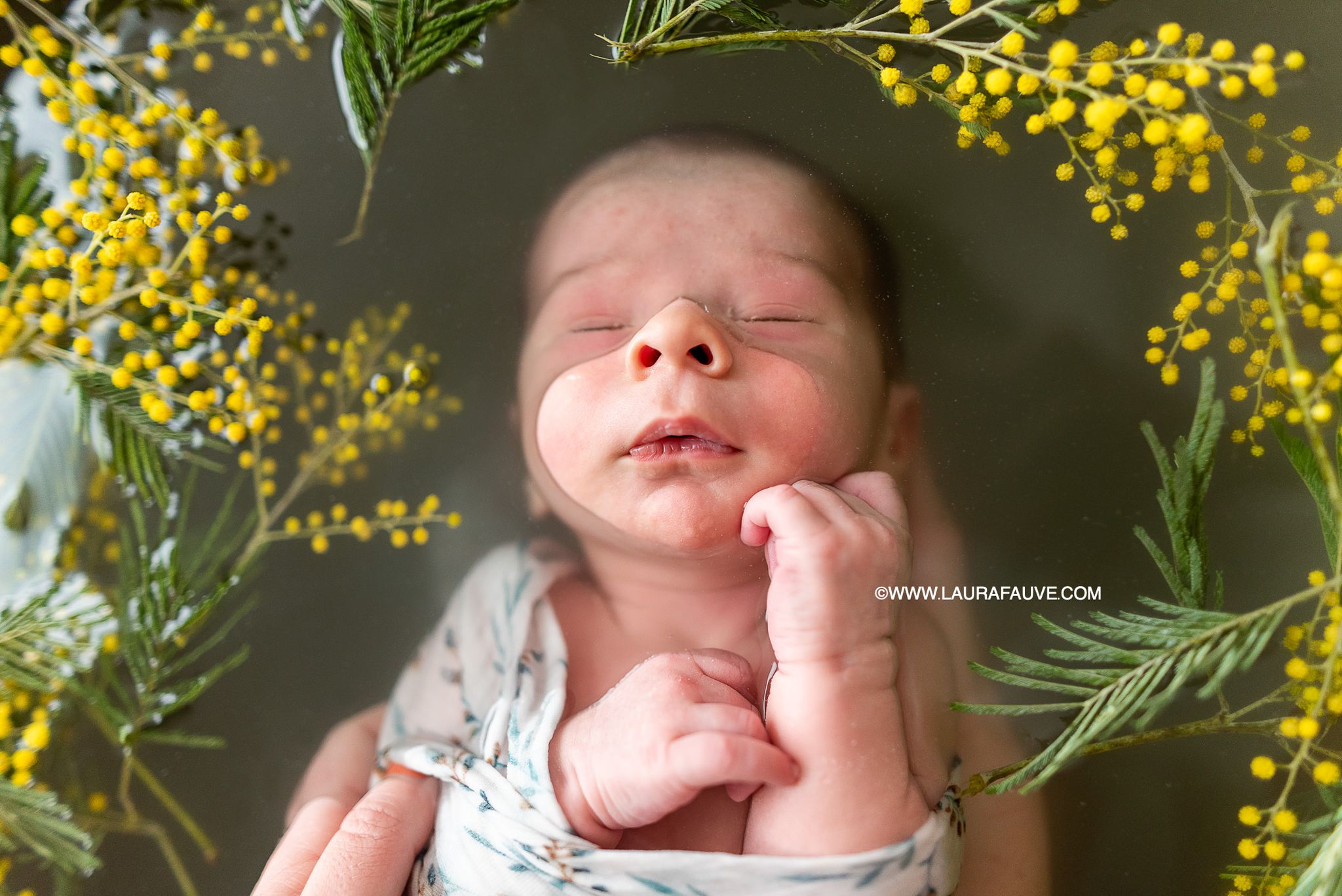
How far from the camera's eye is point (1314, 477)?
66cm

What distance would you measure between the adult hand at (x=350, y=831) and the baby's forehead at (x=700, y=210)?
47cm

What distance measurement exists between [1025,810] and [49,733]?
3.05 feet

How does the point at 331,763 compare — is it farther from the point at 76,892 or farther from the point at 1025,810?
the point at 1025,810

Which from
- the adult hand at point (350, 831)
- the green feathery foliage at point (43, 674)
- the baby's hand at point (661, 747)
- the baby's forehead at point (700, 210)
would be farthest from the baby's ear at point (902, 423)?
the green feathery foliage at point (43, 674)

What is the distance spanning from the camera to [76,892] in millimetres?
853

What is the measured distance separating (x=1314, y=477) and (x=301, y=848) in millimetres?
910

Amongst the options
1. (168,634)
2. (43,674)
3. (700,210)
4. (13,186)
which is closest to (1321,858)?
(700,210)

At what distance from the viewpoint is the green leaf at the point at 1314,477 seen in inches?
25.8

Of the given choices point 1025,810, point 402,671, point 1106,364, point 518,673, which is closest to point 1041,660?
point 1025,810

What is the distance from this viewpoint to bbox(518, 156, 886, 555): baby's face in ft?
2.48

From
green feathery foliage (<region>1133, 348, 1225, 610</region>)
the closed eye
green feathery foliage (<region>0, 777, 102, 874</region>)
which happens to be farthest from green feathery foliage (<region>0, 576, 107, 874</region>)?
green feathery foliage (<region>1133, 348, 1225, 610</region>)

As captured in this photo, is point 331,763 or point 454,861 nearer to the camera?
point 454,861

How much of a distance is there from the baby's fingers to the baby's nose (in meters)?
0.30

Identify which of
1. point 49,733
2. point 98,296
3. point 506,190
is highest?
point 506,190
